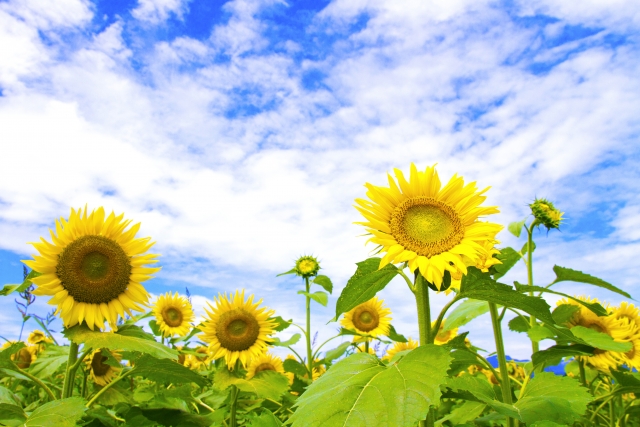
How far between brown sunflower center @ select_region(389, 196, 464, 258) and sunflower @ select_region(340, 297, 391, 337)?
15.5 feet

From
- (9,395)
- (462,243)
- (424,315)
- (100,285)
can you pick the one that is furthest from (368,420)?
(9,395)

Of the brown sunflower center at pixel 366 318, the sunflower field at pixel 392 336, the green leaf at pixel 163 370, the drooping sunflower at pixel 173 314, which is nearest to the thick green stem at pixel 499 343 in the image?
the sunflower field at pixel 392 336

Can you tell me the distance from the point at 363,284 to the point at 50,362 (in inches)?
97.4

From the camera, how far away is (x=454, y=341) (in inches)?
111

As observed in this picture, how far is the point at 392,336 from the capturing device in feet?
16.8

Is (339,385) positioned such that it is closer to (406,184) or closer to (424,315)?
(424,315)

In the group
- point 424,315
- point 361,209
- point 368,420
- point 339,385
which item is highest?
point 361,209

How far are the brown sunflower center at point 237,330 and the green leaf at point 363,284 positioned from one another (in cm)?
269

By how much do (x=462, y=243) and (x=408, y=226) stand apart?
0.27 meters

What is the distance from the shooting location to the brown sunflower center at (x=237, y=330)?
15.6 feet

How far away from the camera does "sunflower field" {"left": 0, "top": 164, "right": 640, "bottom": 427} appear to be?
195 cm

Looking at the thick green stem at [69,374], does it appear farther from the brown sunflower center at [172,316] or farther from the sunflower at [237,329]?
the brown sunflower center at [172,316]

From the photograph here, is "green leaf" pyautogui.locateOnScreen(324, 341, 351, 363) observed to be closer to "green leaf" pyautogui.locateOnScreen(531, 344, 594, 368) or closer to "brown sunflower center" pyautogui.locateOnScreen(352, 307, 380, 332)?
"brown sunflower center" pyautogui.locateOnScreen(352, 307, 380, 332)

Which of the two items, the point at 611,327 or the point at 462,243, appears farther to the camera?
the point at 611,327
